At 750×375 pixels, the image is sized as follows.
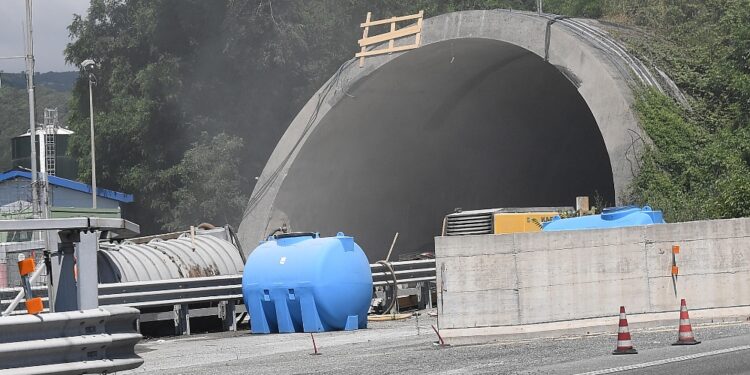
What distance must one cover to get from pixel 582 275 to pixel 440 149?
2130 cm

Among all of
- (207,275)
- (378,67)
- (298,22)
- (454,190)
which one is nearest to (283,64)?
(298,22)

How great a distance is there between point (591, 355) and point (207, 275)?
13172mm

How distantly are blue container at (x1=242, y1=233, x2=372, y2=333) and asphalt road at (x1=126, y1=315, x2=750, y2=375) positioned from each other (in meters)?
0.72

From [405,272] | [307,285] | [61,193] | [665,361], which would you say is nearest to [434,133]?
[405,272]

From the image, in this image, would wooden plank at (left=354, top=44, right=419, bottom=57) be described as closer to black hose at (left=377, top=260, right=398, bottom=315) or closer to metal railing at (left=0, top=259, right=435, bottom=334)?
black hose at (left=377, top=260, right=398, bottom=315)

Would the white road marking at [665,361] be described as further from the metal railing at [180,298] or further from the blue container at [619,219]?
the metal railing at [180,298]

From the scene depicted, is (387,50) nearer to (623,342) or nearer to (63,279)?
(623,342)

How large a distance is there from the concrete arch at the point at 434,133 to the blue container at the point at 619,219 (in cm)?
677

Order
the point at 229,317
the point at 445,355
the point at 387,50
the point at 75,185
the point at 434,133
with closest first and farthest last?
the point at 445,355 < the point at 229,317 < the point at 387,50 < the point at 434,133 < the point at 75,185

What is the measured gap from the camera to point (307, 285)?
20.9 metres

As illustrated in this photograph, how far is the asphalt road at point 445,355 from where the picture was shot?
41.5 feet

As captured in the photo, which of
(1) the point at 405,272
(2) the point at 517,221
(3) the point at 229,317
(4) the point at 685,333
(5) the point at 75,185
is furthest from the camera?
(5) the point at 75,185

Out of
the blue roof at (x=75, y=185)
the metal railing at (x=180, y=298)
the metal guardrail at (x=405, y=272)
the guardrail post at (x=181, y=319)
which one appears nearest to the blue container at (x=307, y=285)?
the metal railing at (x=180, y=298)

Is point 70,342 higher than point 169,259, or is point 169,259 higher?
point 169,259
